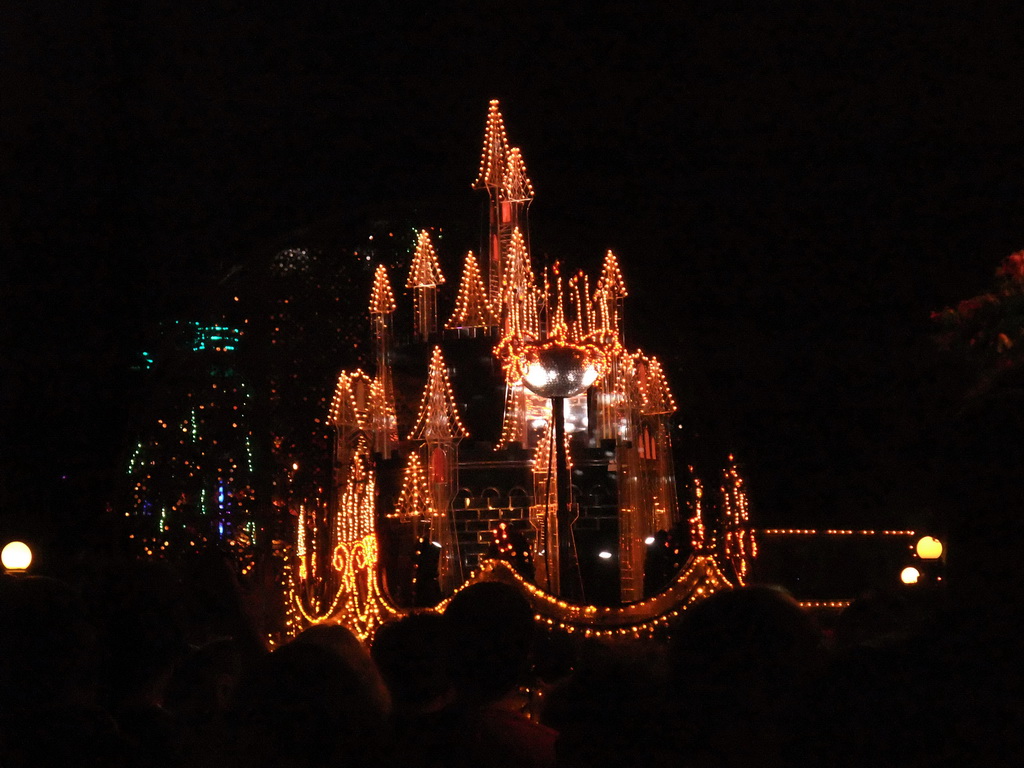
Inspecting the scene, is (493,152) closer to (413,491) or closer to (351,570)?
(413,491)

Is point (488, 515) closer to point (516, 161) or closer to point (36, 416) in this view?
point (516, 161)

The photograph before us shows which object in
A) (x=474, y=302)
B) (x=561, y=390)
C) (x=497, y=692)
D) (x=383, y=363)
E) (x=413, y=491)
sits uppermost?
(x=474, y=302)

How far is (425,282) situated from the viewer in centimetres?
639

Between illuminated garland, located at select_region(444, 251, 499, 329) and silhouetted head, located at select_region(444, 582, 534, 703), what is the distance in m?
4.30

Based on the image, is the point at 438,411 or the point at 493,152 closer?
the point at 493,152

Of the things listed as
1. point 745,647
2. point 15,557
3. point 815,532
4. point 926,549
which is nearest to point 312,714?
point 745,647

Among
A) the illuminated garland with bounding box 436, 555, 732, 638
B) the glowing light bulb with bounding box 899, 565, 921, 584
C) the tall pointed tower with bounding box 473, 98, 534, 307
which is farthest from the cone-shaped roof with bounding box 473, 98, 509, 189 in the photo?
the glowing light bulb with bounding box 899, 565, 921, 584

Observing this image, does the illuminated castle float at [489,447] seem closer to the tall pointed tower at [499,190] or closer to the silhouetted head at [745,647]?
the tall pointed tower at [499,190]

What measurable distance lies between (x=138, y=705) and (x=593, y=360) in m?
3.96

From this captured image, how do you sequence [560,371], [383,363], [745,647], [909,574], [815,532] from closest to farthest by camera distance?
[745,647]
[560,371]
[909,574]
[383,363]
[815,532]

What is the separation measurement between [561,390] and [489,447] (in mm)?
978

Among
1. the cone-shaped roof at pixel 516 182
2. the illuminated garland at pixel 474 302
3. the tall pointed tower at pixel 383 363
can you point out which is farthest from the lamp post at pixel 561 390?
the tall pointed tower at pixel 383 363

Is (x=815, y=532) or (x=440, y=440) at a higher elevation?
(x=440, y=440)

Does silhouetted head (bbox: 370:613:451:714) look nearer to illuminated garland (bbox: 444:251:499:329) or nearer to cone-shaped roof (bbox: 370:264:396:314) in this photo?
illuminated garland (bbox: 444:251:499:329)
